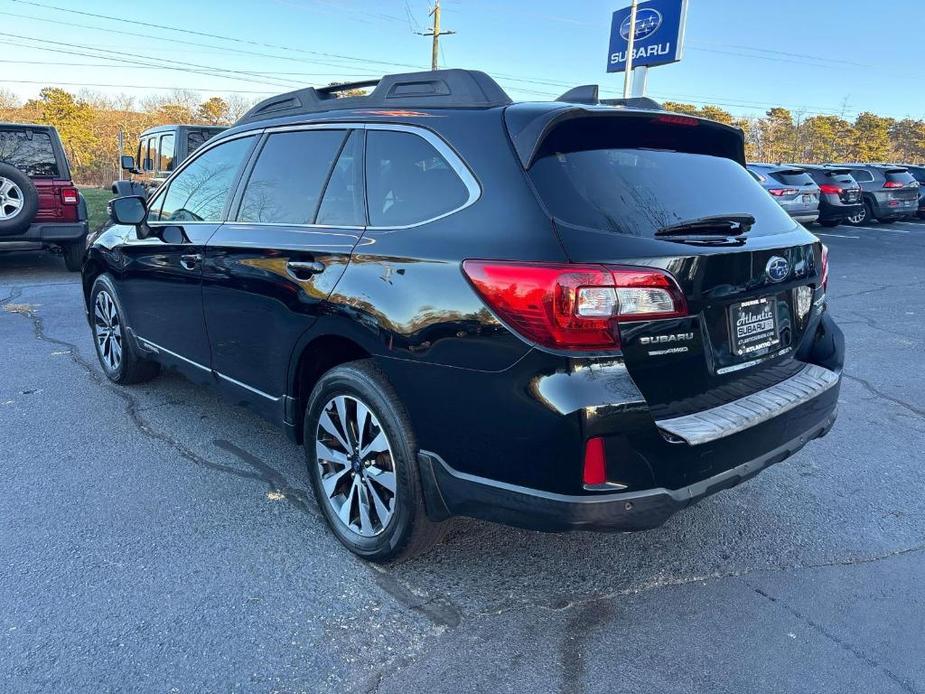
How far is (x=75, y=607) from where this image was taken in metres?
2.51

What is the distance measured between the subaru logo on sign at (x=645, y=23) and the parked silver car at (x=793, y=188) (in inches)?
458

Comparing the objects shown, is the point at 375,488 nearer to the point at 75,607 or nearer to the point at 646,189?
the point at 75,607

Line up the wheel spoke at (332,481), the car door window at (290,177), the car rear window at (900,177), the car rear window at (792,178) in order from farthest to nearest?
the car rear window at (900,177), the car rear window at (792,178), the car door window at (290,177), the wheel spoke at (332,481)

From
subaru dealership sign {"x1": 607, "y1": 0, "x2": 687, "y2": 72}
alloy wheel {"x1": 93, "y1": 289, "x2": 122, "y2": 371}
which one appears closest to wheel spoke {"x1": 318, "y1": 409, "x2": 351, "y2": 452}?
alloy wheel {"x1": 93, "y1": 289, "x2": 122, "y2": 371}

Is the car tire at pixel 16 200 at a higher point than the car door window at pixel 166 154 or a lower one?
lower

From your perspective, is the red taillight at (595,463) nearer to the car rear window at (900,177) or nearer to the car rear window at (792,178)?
the car rear window at (792,178)

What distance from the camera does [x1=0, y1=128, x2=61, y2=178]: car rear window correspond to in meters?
9.30

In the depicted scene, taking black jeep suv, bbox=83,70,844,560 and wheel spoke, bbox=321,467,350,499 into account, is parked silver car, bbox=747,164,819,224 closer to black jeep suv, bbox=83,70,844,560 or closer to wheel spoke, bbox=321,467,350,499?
black jeep suv, bbox=83,70,844,560

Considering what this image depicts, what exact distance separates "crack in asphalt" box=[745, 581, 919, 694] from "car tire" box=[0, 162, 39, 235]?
9.21 meters

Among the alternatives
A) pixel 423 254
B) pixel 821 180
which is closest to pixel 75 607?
pixel 423 254

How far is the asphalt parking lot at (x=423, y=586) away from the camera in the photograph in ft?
7.35

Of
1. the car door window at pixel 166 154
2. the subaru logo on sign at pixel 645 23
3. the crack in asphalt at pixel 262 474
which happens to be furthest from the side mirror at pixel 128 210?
the subaru logo on sign at pixel 645 23

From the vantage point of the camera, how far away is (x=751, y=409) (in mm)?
2459

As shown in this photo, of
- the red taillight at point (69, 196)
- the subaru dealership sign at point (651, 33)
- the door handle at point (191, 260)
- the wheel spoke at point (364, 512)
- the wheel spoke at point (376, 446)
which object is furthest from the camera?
the subaru dealership sign at point (651, 33)
